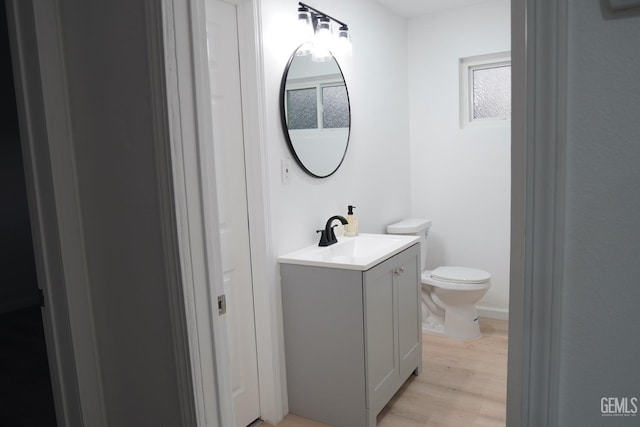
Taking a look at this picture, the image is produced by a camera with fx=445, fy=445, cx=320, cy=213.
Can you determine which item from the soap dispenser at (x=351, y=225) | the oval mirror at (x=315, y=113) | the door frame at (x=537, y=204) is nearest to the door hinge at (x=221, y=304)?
the door frame at (x=537, y=204)

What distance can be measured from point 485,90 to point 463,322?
73.6 inches

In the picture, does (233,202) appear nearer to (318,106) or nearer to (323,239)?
(323,239)

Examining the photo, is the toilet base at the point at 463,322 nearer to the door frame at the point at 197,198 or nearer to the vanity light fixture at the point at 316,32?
the vanity light fixture at the point at 316,32

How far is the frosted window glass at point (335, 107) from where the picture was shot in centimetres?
268

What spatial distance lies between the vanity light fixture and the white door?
16.9 inches

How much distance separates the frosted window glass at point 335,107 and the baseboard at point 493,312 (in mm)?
2025

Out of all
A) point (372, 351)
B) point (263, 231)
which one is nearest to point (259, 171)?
point (263, 231)

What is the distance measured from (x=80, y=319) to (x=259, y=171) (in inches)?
42.2

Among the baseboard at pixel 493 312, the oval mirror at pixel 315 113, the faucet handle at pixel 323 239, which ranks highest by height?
the oval mirror at pixel 315 113

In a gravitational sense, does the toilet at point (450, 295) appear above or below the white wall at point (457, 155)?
below

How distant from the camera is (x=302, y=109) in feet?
8.19

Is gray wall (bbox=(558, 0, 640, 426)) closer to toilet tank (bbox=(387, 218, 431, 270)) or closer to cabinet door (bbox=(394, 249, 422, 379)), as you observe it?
cabinet door (bbox=(394, 249, 422, 379))

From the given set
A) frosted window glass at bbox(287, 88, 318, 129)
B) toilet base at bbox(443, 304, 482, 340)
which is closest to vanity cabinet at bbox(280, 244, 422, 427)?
frosted window glass at bbox(287, 88, 318, 129)

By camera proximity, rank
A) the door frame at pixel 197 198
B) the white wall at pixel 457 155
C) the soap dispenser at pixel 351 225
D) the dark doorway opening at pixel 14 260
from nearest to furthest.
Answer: the door frame at pixel 197 198, the soap dispenser at pixel 351 225, the dark doorway opening at pixel 14 260, the white wall at pixel 457 155
